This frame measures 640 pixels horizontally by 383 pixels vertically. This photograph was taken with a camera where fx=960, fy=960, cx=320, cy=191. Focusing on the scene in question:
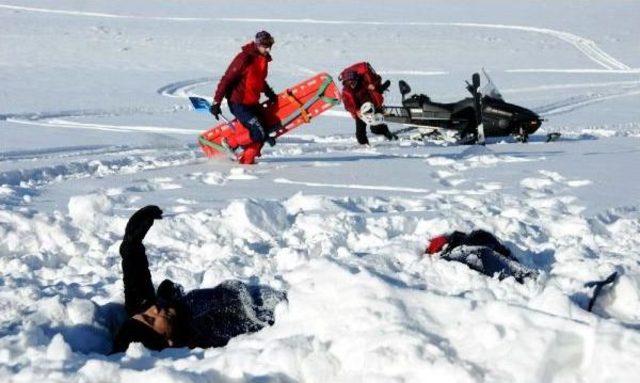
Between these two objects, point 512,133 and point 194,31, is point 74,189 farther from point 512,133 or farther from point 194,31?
point 194,31

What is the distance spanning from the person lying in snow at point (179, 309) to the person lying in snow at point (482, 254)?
46.4 inches

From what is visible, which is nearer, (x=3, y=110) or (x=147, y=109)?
(x=3, y=110)

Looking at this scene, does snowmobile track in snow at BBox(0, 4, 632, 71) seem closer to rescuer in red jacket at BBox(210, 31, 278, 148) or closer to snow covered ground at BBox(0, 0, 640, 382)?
snow covered ground at BBox(0, 0, 640, 382)

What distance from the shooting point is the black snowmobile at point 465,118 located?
1321 centimetres

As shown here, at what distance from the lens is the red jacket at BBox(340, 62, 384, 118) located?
12898 mm

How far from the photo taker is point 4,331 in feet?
16.6

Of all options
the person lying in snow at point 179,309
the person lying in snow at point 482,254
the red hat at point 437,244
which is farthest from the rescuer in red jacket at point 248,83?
the person lying in snow at point 179,309

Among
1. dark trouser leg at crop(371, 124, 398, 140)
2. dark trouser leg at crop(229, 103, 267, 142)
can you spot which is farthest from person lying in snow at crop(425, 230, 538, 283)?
dark trouser leg at crop(371, 124, 398, 140)

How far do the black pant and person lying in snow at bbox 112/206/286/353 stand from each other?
24.3 feet

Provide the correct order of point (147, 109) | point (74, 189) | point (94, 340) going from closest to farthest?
1. point (94, 340)
2. point (74, 189)
3. point (147, 109)

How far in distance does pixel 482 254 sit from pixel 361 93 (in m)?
7.46

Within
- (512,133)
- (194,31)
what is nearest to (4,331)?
(512,133)

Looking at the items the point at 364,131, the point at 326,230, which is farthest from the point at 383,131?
the point at 326,230

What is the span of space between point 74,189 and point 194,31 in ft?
85.3
